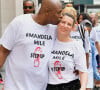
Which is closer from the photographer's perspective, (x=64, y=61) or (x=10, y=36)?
(x=10, y=36)

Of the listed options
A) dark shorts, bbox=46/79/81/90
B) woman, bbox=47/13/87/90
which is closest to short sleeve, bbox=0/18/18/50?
woman, bbox=47/13/87/90

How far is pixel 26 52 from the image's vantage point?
3277 millimetres

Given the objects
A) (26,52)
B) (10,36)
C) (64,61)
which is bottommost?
(64,61)

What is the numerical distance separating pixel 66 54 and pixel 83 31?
6.15 feet

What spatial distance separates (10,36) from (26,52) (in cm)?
22

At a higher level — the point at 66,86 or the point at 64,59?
the point at 64,59

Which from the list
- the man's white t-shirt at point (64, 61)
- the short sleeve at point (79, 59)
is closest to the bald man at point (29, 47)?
the man's white t-shirt at point (64, 61)

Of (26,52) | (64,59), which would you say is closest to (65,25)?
(64,59)

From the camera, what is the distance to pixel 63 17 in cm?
346

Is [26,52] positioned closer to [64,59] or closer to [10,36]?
[10,36]

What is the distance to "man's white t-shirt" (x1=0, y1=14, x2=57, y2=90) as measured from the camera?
3291 mm

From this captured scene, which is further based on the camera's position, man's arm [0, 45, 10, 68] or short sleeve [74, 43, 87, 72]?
short sleeve [74, 43, 87, 72]

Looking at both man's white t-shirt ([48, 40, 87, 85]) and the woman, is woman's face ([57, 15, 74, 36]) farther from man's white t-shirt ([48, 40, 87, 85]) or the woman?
man's white t-shirt ([48, 40, 87, 85])

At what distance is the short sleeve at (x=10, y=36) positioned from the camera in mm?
3295
